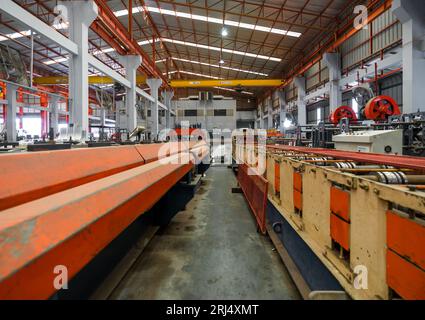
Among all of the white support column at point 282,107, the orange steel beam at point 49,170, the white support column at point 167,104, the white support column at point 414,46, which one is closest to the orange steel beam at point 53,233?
the orange steel beam at point 49,170

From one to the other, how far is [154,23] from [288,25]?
5869 millimetres

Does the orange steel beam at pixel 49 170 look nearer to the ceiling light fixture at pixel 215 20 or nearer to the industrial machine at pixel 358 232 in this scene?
the industrial machine at pixel 358 232

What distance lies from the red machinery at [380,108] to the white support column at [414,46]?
660mm

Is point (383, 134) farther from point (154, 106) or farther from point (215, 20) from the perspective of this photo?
point (154, 106)

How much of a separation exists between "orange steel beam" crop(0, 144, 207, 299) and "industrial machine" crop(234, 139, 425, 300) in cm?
94

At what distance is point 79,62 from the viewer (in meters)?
5.25

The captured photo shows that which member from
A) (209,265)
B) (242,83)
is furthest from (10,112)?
(242,83)

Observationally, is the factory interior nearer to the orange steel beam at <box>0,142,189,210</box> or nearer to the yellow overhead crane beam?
the orange steel beam at <box>0,142,189,210</box>

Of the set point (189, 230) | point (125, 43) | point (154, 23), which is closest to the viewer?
point (189, 230)

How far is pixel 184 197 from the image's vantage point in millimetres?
3061

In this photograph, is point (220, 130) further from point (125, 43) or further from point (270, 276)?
point (270, 276)
